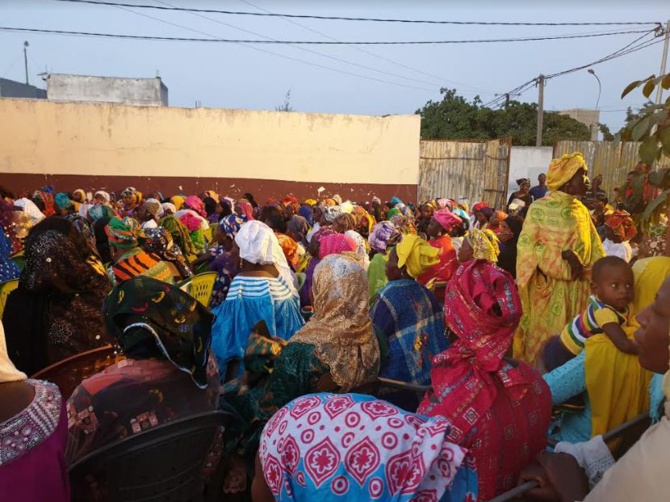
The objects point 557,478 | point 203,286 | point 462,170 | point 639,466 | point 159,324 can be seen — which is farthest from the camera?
point 462,170

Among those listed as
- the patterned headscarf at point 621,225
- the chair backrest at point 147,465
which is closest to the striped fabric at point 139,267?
the chair backrest at point 147,465

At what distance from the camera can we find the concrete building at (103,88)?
32406 mm

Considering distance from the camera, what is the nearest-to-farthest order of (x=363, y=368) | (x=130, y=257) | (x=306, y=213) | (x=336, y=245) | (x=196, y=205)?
1. (x=363, y=368)
2. (x=130, y=257)
3. (x=336, y=245)
4. (x=196, y=205)
5. (x=306, y=213)

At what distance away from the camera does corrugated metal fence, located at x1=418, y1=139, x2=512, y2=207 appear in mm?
19875

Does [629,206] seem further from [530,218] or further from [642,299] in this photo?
[530,218]

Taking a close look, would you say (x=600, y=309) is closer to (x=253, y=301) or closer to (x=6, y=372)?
(x=253, y=301)

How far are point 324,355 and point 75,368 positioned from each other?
1294 millimetres

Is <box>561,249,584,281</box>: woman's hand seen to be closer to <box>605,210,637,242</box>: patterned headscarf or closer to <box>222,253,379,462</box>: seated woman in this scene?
<box>605,210,637,242</box>: patterned headscarf

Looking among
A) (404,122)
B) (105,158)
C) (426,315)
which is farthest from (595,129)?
(426,315)

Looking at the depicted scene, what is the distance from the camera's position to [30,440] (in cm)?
198

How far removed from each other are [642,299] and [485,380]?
154 cm

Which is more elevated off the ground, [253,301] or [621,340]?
[621,340]

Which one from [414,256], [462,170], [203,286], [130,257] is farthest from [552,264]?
[462,170]

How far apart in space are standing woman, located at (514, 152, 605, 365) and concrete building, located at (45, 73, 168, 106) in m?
30.1
